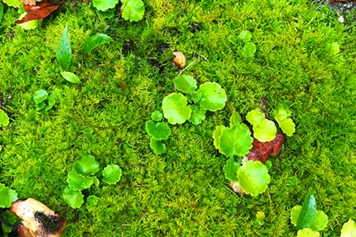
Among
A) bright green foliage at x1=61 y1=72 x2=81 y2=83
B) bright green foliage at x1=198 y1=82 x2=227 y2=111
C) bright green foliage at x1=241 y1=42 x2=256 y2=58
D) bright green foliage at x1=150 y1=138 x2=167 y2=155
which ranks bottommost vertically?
bright green foliage at x1=150 y1=138 x2=167 y2=155

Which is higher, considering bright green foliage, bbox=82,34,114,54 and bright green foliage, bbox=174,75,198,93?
bright green foliage, bbox=82,34,114,54

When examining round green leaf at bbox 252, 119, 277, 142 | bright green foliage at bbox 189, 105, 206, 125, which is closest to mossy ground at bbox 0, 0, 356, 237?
bright green foliage at bbox 189, 105, 206, 125

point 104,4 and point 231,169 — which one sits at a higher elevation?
point 104,4

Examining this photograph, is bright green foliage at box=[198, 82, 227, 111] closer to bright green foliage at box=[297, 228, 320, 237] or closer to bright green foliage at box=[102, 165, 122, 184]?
bright green foliage at box=[102, 165, 122, 184]

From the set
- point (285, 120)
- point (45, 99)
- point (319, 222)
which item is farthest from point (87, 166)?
point (319, 222)

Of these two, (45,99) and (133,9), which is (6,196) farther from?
(133,9)

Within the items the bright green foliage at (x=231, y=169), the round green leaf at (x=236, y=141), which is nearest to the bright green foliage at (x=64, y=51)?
the round green leaf at (x=236, y=141)

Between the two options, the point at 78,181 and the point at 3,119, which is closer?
the point at 78,181
